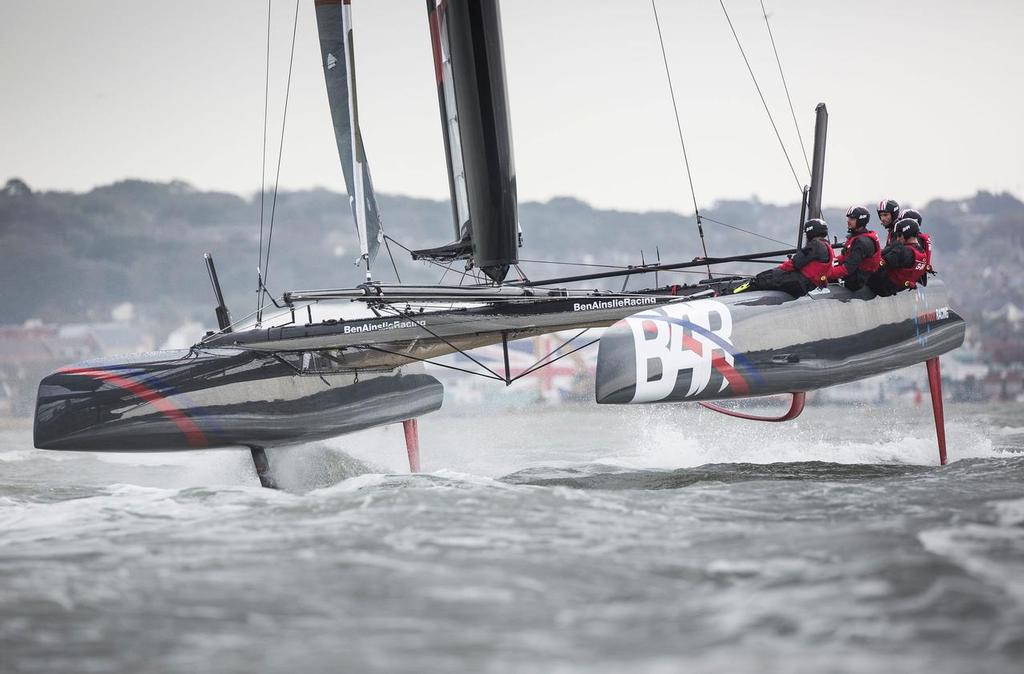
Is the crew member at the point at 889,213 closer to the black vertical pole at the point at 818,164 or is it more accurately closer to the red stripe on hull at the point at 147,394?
the black vertical pole at the point at 818,164

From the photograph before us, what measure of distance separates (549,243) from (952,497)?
3916 centimetres

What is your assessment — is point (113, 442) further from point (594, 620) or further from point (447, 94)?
point (594, 620)

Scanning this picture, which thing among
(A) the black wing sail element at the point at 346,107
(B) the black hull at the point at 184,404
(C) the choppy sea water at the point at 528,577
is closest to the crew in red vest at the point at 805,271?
(C) the choppy sea water at the point at 528,577

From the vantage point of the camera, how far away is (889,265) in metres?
5.37

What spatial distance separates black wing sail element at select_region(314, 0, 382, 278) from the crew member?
2750mm

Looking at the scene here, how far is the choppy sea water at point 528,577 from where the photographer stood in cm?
199

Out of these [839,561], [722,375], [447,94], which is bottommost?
[839,561]

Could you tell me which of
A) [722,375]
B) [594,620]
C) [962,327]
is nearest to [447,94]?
[722,375]

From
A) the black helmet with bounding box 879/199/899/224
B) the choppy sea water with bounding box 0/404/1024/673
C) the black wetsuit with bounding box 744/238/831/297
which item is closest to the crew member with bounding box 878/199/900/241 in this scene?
the black helmet with bounding box 879/199/899/224

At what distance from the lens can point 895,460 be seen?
5.70 metres

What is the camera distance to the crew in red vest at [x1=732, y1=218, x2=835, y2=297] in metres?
5.18

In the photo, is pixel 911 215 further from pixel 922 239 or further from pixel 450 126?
pixel 450 126

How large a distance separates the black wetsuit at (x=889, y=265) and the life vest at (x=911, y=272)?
0.02 m

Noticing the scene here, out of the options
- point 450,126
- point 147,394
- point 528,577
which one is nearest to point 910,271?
point 450,126
